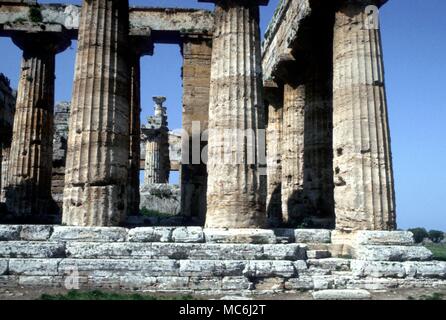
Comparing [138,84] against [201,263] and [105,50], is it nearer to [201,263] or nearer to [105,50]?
[105,50]

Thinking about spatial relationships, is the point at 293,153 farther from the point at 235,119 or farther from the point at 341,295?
the point at 341,295

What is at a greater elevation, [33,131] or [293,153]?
[33,131]

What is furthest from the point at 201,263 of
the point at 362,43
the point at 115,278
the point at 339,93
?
the point at 362,43

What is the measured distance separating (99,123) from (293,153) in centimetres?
882

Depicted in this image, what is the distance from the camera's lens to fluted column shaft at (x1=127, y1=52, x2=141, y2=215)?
16031 millimetres

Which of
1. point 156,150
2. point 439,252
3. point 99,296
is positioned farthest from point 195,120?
point 439,252

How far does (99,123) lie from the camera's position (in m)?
11.3

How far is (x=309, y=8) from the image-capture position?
13.8m

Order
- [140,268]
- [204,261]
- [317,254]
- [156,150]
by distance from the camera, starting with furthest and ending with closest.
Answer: [156,150]
[317,254]
[204,261]
[140,268]

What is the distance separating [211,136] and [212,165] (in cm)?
83

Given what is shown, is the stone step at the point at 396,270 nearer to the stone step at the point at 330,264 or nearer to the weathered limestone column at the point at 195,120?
the stone step at the point at 330,264

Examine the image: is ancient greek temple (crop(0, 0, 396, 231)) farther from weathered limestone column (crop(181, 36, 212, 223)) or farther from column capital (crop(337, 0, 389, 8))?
weathered limestone column (crop(181, 36, 212, 223))

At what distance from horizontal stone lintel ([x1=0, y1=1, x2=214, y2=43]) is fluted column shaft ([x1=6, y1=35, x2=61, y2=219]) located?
646 mm

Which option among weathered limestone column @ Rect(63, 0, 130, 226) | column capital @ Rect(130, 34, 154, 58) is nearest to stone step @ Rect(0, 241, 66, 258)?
weathered limestone column @ Rect(63, 0, 130, 226)
